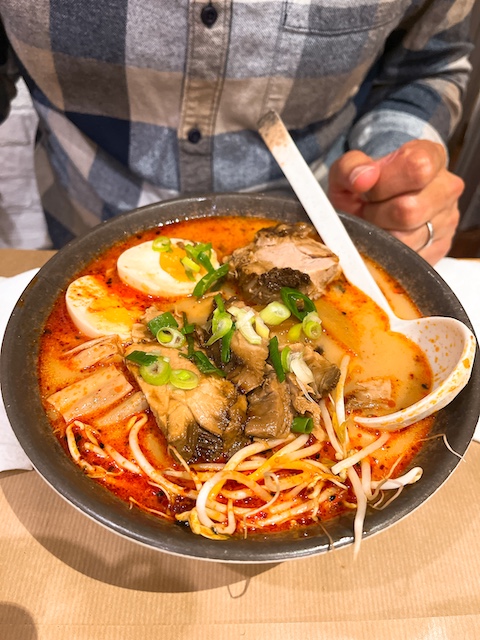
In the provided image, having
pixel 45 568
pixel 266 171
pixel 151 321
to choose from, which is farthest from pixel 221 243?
pixel 45 568

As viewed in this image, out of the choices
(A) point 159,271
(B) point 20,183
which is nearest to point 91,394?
(A) point 159,271

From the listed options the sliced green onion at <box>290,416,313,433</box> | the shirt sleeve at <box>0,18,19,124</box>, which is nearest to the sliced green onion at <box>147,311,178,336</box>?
the sliced green onion at <box>290,416,313,433</box>

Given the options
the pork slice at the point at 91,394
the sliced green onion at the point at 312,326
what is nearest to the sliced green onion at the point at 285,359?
the sliced green onion at the point at 312,326

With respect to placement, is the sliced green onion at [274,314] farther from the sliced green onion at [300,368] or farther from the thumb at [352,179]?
the thumb at [352,179]

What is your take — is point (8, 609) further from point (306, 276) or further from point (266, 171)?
point (266, 171)

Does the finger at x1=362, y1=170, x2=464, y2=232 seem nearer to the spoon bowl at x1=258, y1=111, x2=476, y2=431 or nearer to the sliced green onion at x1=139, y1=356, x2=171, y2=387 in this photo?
the spoon bowl at x1=258, y1=111, x2=476, y2=431
